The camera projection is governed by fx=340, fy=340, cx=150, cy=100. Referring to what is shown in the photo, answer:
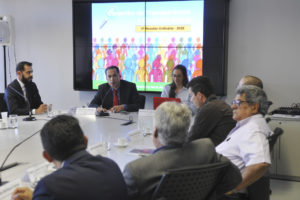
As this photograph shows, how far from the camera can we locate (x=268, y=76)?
16.6 feet

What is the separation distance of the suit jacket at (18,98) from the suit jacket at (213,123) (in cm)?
228

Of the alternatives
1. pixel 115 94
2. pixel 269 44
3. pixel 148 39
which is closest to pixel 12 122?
pixel 115 94

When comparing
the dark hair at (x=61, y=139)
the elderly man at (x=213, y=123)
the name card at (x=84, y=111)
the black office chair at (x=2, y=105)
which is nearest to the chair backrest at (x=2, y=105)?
→ the black office chair at (x=2, y=105)

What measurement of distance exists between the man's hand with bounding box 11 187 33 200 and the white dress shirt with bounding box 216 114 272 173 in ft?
3.95

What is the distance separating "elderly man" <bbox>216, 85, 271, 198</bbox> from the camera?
6.37ft

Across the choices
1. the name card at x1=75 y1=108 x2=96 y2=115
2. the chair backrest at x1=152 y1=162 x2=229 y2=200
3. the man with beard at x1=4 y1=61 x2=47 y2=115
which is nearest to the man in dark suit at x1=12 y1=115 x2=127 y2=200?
the chair backrest at x1=152 y1=162 x2=229 y2=200

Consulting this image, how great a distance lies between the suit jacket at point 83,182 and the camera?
1209 mm

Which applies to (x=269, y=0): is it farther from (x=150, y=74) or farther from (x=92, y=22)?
(x=92, y=22)

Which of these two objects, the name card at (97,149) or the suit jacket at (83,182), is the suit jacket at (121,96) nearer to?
the name card at (97,149)

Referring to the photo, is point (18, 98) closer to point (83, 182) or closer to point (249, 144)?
point (249, 144)

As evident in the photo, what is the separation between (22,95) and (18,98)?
0.28 feet

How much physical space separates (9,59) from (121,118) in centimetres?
349

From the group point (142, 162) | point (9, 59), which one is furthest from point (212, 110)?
point (9, 59)

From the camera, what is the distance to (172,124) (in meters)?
1.53
